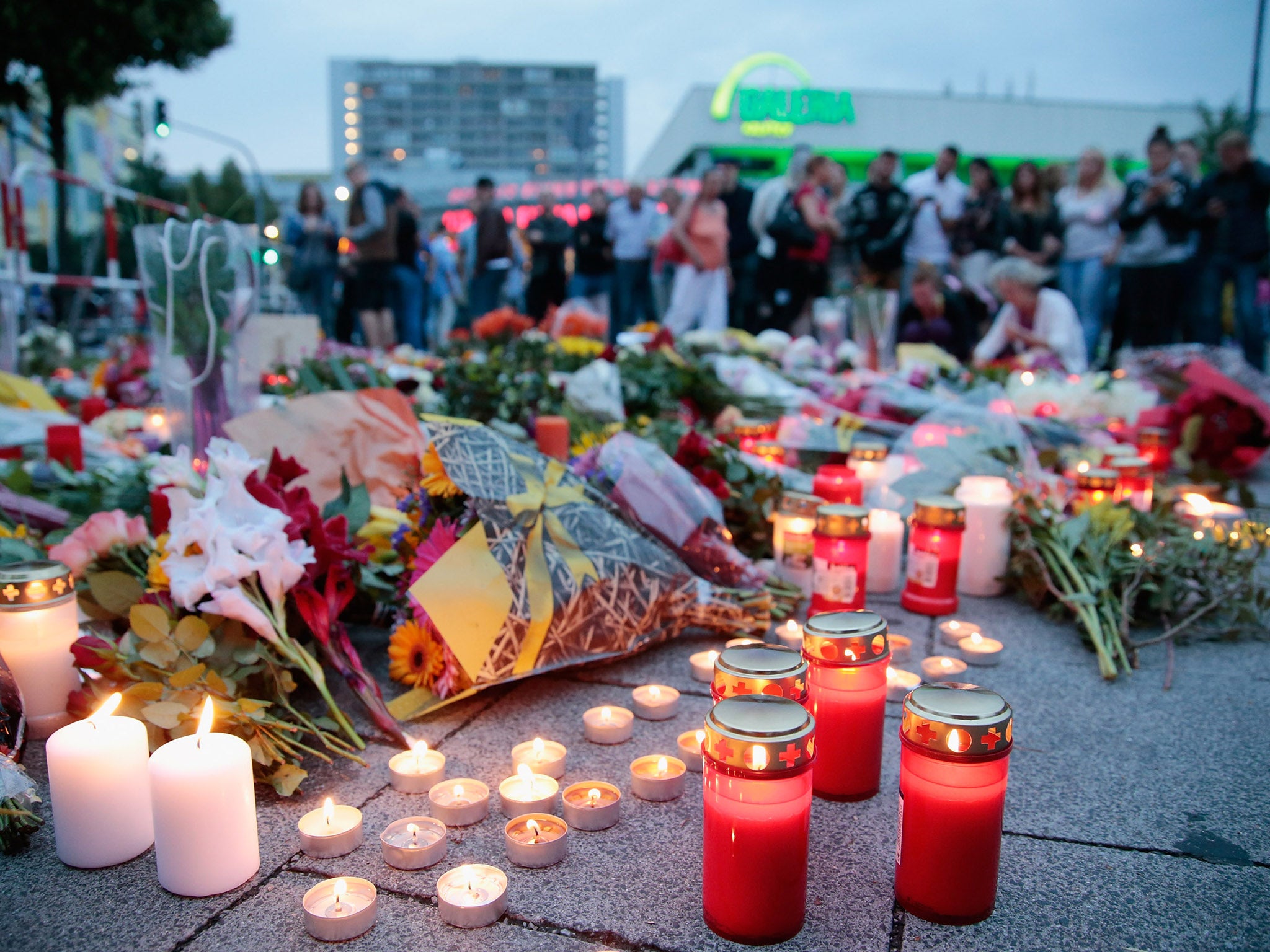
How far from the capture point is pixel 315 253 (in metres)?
9.24

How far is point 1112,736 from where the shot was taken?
6.20 feet

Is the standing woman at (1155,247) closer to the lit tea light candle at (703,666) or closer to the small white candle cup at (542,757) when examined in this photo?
the lit tea light candle at (703,666)

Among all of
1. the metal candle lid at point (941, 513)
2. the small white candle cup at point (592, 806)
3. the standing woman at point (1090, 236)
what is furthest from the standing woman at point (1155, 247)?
the small white candle cup at point (592, 806)

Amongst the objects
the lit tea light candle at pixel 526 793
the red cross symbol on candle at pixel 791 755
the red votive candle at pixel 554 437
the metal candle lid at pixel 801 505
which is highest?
the red votive candle at pixel 554 437

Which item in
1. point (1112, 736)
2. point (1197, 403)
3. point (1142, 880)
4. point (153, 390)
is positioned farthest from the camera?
point (153, 390)

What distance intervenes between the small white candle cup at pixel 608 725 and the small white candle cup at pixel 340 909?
0.62 metres

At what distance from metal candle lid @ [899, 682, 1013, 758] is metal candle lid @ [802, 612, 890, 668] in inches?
9.9

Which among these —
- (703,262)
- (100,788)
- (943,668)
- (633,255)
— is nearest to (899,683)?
(943,668)

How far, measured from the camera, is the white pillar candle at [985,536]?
110 inches

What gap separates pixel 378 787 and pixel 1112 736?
1534 millimetres

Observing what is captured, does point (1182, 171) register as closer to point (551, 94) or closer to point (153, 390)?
point (153, 390)

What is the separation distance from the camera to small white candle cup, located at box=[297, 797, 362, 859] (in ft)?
4.71

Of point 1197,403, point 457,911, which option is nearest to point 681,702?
point 457,911

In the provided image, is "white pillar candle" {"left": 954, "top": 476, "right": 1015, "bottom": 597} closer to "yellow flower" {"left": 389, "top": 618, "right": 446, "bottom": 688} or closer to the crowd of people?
"yellow flower" {"left": 389, "top": 618, "right": 446, "bottom": 688}
